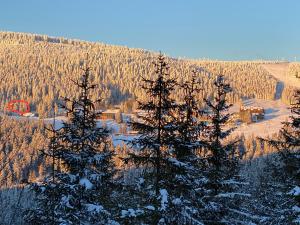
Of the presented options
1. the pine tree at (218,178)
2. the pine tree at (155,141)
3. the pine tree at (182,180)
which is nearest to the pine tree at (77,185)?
the pine tree at (155,141)

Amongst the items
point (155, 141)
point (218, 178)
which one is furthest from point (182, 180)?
point (218, 178)

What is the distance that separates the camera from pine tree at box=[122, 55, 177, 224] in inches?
622

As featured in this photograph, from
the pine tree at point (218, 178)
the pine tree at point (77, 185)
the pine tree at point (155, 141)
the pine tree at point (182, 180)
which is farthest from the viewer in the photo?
the pine tree at point (218, 178)

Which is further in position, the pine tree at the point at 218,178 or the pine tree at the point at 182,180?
the pine tree at the point at 218,178

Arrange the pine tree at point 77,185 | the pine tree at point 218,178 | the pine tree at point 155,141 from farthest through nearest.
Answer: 1. the pine tree at point 218,178
2. the pine tree at point 77,185
3. the pine tree at point 155,141

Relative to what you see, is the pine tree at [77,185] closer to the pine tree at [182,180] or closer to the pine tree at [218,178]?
the pine tree at [182,180]

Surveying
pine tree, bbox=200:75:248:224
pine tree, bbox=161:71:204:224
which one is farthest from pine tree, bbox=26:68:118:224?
pine tree, bbox=200:75:248:224

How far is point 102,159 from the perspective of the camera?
1705cm

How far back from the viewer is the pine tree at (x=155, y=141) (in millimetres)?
15797

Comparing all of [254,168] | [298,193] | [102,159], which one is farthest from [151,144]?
[254,168]

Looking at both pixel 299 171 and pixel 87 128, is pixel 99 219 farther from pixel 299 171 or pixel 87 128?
pixel 299 171

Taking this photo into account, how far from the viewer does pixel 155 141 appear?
15977 millimetres

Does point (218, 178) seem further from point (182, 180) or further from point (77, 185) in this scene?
point (77, 185)

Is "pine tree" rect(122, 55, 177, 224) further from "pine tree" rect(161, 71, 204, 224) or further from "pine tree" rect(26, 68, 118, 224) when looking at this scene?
"pine tree" rect(26, 68, 118, 224)
